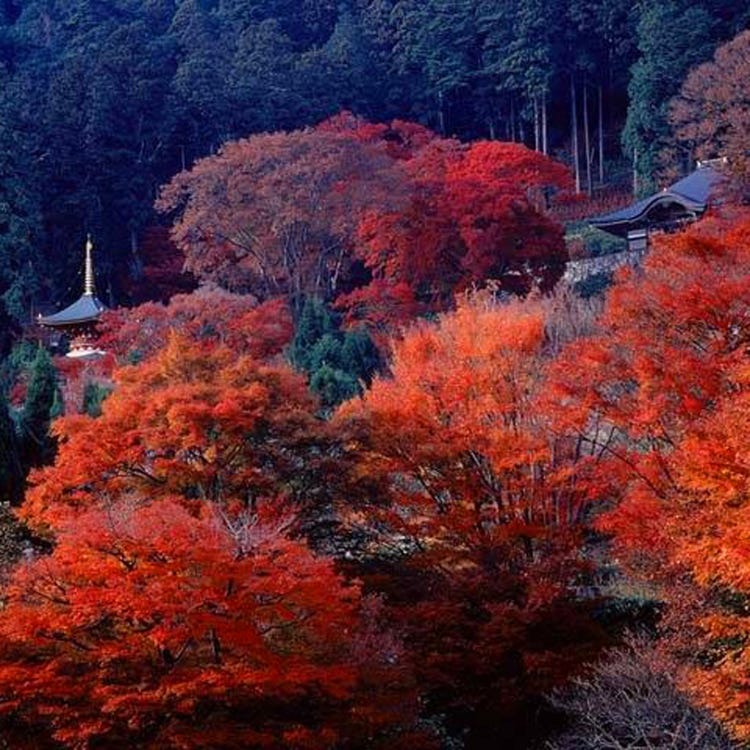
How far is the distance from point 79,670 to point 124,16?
147 ft

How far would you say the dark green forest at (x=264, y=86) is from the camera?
36.2m

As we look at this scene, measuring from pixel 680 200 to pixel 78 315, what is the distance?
1741cm

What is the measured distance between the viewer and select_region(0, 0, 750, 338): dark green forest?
A: 3616cm

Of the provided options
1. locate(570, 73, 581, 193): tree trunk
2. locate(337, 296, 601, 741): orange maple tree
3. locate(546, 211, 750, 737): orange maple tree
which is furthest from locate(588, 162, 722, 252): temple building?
locate(337, 296, 601, 741): orange maple tree

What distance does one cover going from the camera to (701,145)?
109 ft

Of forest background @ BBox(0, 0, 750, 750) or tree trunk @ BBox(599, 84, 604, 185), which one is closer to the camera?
forest background @ BBox(0, 0, 750, 750)

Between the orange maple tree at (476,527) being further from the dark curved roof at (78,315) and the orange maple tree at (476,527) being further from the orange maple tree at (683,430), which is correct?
the dark curved roof at (78,315)

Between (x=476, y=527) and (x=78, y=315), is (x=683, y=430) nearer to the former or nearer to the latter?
(x=476, y=527)

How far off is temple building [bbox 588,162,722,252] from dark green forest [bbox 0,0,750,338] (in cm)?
1045

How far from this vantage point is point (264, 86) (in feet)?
140

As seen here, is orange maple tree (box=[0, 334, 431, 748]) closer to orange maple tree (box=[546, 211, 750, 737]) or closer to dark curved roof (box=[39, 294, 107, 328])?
orange maple tree (box=[546, 211, 750, 737])

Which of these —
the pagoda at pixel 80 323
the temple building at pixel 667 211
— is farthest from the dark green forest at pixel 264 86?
the temple building at pixel 667 211

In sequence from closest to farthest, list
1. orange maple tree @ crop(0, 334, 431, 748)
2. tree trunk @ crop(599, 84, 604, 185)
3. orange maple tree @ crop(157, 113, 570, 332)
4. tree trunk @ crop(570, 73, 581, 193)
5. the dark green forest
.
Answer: orange maple tree @ crop(0, 334, 431, 748), orange maple tree @ crop(157, 113, 570, 332), the dark green forest, tree trunk @ crop(570, 73, 581, 193), tree trunk @ crop(599, 84, 604, 185)

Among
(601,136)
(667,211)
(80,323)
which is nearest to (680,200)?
(667,211)
